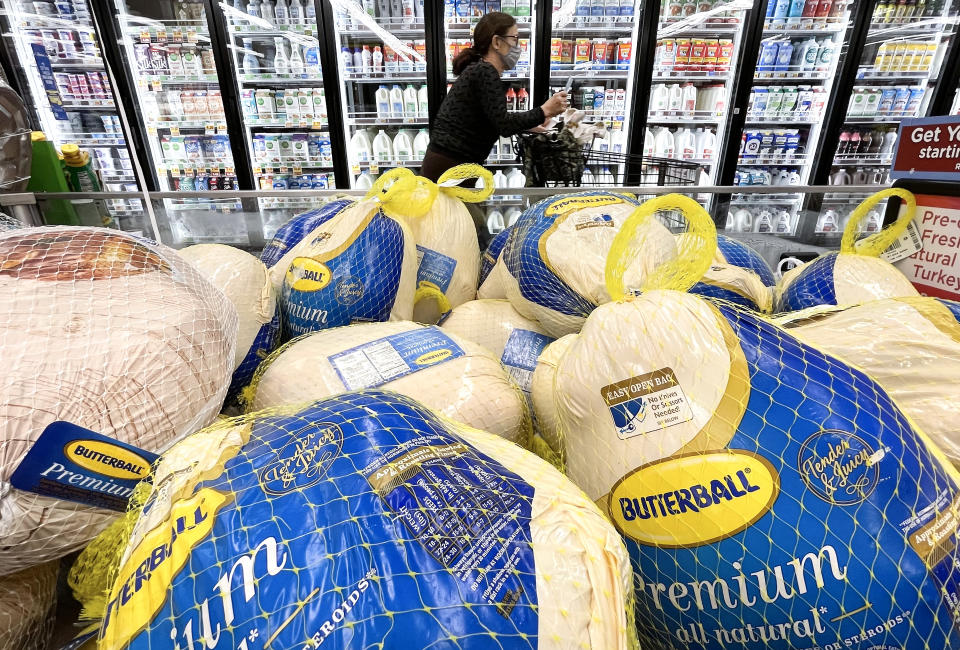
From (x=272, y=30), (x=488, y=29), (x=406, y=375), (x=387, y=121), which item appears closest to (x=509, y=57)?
(x=488, y=29)

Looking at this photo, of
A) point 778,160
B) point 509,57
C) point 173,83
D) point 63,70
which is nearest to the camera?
point 509,57

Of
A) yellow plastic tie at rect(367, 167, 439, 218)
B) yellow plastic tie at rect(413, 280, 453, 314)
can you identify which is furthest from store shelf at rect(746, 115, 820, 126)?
yellow plastic tie at rect(413, 280, 453, 314)

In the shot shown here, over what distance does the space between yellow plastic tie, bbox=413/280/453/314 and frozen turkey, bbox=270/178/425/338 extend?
134 millimetres

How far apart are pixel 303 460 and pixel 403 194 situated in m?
0.97

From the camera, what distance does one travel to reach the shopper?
2.26 meters

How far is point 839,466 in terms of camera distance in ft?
1.73

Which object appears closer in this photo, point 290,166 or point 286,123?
point 286,123

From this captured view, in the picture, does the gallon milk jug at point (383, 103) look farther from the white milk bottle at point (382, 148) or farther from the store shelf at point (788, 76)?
the store shelf at point (788, 76)

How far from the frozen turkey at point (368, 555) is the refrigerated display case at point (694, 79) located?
4191 millimetres

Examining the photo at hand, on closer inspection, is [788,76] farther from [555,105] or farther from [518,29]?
[555,105]

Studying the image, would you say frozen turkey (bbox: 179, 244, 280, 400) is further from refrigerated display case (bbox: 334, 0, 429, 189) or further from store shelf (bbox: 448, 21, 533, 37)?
store shelf (bbox: 448, 21, 533, 37)

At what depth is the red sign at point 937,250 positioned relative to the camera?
4.18 ft

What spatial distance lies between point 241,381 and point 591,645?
36.2 inches

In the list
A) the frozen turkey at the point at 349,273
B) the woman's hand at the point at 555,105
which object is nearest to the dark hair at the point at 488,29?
the woman's hand at the point at 555,105
